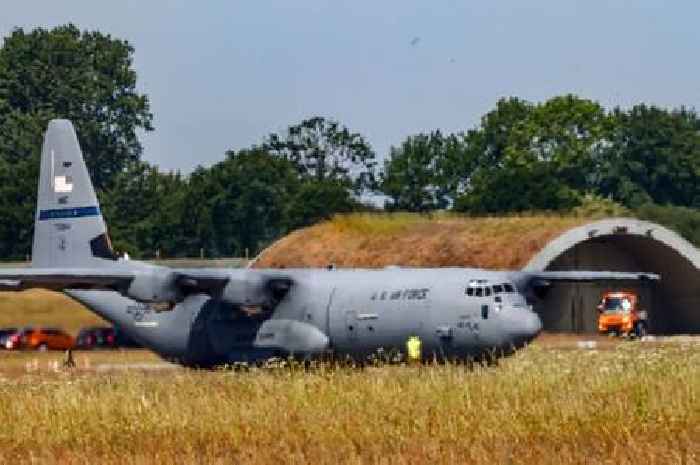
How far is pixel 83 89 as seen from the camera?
164m

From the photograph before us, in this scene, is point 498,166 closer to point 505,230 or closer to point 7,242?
point 7,242

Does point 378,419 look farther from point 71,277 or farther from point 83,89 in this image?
point 83,89

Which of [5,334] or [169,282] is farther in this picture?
[5,334]

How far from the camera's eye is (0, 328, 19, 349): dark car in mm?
82312

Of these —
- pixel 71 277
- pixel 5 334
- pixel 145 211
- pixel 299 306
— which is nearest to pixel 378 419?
pixel 299 306

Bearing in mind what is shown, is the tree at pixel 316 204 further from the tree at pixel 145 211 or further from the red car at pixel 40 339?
the red car at pixel 40 339

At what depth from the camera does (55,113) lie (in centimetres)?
16225

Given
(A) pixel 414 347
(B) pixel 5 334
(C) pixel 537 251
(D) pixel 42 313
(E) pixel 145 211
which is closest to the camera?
(A) pixel 414 347

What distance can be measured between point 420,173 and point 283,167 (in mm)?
14553

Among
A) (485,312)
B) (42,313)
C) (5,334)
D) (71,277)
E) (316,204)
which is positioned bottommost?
(5,334)

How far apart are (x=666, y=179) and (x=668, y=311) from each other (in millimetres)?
64070

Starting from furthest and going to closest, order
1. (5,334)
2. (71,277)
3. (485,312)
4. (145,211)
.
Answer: (145,211), (5,334), (71,277), (485,312)

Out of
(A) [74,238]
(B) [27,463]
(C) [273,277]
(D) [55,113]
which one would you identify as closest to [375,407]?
(B) [27,463]

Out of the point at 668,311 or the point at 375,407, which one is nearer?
the point at 375,407
